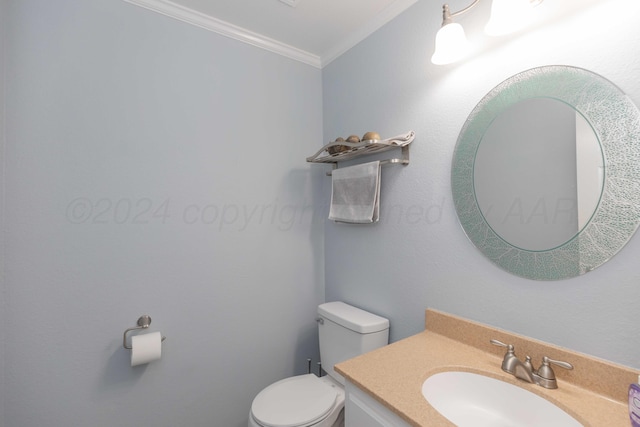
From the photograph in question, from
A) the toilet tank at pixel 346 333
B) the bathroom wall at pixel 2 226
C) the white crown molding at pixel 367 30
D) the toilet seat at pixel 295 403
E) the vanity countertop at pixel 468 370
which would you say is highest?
the white crown molding at pixel 367 30

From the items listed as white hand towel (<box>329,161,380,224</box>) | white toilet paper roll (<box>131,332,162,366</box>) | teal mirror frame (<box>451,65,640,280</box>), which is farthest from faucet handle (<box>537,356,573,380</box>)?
white toilet paper roll (<box>131,332,162,366</box>)

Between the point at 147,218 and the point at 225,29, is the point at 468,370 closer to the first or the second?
the point at 147,218

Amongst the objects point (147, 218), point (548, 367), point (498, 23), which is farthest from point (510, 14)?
point (147, 218)

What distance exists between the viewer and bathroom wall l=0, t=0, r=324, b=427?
1117 millimetres

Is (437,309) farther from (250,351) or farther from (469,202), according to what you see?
(250,351)

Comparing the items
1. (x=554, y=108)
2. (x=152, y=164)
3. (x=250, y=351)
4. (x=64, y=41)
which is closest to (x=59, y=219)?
(x=152, y=164)

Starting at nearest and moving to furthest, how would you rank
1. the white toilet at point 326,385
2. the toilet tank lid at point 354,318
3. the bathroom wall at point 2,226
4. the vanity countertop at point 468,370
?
the vanity countertop at point 468,370
the bathroom wall at point 2,226
the white toilet at point 326,385
the toilet tank lid at point 354,318

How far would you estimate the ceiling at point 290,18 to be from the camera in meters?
1.38

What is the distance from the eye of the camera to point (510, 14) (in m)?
0.82

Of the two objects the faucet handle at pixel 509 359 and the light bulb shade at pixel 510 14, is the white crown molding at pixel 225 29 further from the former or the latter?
the faucet handle at pixel 509 359

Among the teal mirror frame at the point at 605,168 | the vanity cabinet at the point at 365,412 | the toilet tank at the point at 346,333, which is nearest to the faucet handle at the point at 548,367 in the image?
the teal mirror frame at the point at 605,168

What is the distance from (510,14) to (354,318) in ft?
4.46

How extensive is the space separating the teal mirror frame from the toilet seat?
38.9 inches

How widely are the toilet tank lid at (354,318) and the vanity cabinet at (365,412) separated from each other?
1.46 feet
